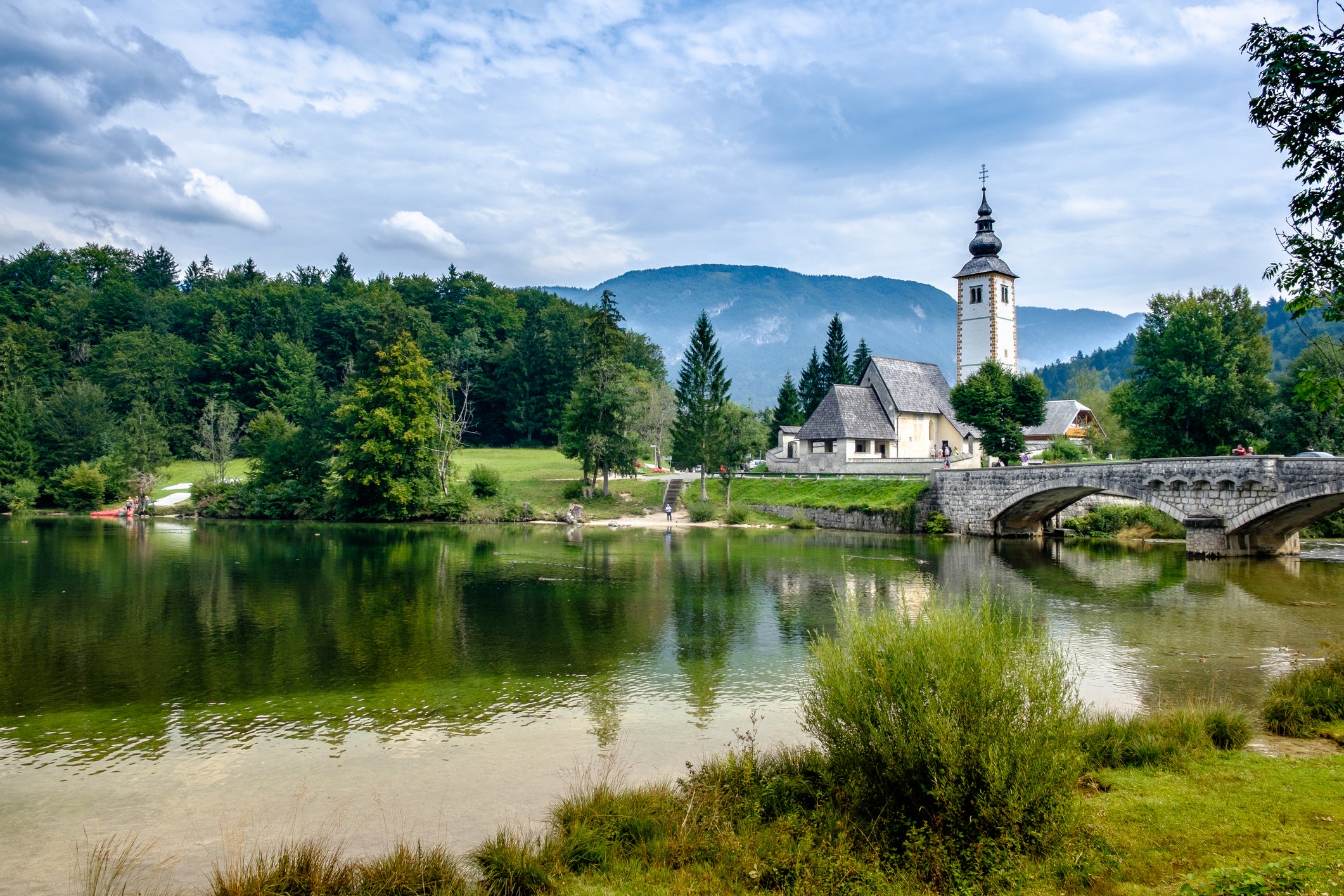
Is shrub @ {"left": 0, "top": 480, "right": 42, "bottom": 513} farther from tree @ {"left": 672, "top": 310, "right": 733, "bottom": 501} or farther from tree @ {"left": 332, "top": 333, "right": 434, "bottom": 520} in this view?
tree @ {"left": 672, "top": 310, "right": 733, "bottom": 501}

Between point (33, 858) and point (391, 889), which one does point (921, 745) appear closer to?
point (391, 889)

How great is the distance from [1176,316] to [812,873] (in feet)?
165

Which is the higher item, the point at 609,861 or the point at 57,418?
the point at 57,418

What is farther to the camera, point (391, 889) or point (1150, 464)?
point (1150, 464)

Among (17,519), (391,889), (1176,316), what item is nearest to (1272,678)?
(391,889)

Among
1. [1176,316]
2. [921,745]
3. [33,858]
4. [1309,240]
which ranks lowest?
[33,858]

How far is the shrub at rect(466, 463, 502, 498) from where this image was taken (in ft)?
188

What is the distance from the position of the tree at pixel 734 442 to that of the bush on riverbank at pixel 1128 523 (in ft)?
70.2

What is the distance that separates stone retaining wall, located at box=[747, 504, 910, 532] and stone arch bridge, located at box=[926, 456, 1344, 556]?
329 inches

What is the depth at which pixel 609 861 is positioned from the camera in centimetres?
727

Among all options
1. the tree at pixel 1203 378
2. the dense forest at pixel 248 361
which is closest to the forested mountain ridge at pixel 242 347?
the dense forest at pixel 248 361

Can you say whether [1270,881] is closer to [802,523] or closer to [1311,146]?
[1311,146]

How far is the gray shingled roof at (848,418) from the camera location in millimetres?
59719

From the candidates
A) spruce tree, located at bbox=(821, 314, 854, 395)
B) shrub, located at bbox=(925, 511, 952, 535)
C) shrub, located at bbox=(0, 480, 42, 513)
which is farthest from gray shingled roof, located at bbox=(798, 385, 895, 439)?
shrub, located at bbox=(0, 480, 42, 513)
